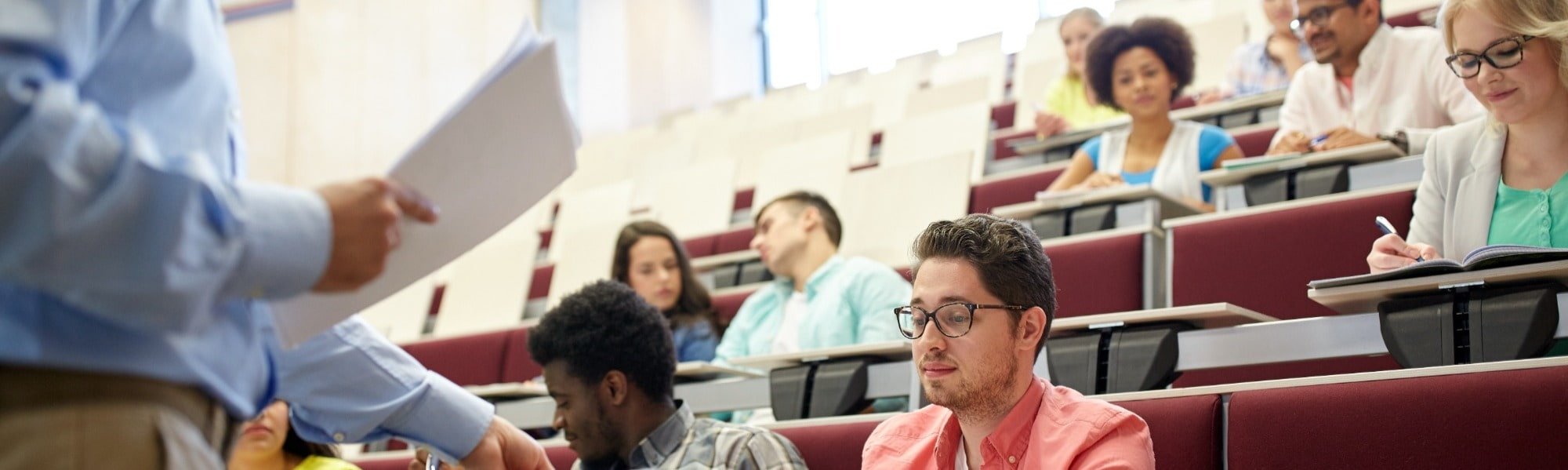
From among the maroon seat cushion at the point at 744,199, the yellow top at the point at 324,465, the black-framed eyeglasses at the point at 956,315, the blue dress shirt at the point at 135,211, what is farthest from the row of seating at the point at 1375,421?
the maroon seat cushion at the point at 744,199

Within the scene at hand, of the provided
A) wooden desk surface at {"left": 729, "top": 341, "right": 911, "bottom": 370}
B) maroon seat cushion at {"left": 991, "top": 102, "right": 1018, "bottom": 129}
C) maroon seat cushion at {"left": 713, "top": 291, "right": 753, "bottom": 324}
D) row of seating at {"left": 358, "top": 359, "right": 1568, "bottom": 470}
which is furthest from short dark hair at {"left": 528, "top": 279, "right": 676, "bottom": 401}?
maroon seat cushion at {"left": 991, "top": 102, "right": 1018, "bottom": 129}

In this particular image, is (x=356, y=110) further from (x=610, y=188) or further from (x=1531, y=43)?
(x=1531, y=43)

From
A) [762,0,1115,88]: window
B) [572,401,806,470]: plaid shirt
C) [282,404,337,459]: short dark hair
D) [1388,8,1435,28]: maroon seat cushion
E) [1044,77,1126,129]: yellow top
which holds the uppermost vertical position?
[762,0,1115,88]: window

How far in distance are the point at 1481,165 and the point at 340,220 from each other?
2.31 feet

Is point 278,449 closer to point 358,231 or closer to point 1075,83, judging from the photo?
point 358,231

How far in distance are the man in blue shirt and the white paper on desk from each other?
0.04 feet

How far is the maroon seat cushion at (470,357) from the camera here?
1.34m

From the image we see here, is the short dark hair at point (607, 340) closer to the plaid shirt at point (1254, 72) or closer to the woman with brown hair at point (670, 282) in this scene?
the woman with brown hair at point (670, 282)

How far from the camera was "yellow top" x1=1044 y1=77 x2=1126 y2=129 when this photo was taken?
5.92ft

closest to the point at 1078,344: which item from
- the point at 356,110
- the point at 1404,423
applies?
the point at 1404,423

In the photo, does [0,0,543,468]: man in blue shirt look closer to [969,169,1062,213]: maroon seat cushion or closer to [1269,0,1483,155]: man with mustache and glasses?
[1269,0,1483,155]: man with mustache and glasses

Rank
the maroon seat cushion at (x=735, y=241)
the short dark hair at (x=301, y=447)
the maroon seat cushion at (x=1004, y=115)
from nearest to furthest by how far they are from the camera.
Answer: the short dark hair at (x=301, y=447) < the maroon seat cushion at (x=735, y=241) < the maroon seat cushion at (x=1004, y=115)

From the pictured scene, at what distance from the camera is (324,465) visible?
877mm

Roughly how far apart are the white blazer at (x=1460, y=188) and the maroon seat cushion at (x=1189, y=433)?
26cm
